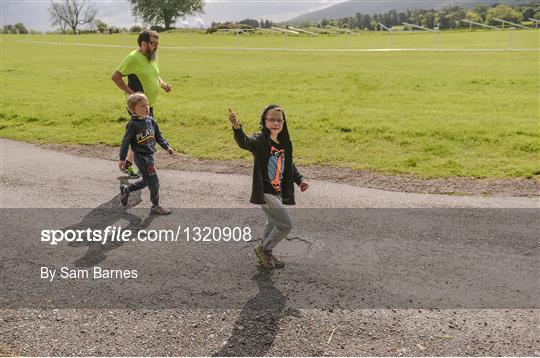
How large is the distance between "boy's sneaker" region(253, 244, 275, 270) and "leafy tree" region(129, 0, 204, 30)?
108 m

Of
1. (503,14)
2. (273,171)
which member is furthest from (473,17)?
(273,171)

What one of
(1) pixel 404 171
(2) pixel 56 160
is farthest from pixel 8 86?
(1) pixel 404 171

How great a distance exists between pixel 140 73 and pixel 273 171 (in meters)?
4.43

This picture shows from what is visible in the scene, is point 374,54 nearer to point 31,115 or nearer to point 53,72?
point 53,72

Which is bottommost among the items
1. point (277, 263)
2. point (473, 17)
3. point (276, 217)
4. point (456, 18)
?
point (277, 263)

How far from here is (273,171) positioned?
5797 millimetres

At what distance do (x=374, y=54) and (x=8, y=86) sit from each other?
26.0 meters

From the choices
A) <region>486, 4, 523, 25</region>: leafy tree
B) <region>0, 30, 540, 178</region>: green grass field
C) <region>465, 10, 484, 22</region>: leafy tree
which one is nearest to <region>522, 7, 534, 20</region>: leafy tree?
<region>486, 4, 523, 25</region>: leafy tree

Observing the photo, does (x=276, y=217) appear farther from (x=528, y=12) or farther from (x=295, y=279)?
(x=528, y=12)

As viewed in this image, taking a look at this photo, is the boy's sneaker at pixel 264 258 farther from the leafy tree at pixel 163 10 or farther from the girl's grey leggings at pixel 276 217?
the leafy tree at pixel 163 10

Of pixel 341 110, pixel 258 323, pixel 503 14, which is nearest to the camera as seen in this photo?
pixel 258 323

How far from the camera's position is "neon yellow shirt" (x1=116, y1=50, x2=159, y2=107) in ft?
29.6

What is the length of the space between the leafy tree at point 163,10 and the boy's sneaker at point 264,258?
108m

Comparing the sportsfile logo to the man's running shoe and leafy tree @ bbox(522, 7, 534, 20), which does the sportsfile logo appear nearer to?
the man's running shoe
